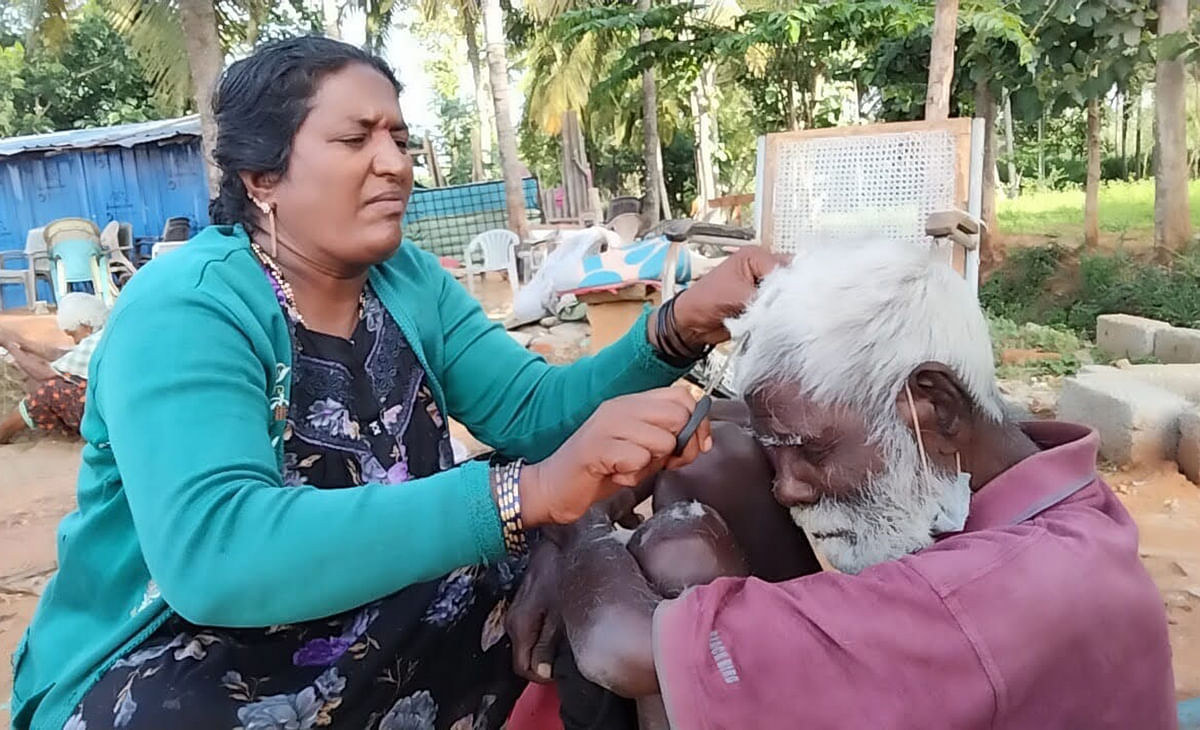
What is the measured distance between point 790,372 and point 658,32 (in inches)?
525

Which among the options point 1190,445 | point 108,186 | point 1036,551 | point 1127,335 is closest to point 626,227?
point 108,186

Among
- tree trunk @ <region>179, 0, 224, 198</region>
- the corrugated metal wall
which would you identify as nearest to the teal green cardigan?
tree trunk @ <region>179, 0, 224, 198</region>

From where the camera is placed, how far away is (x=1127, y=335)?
664 centimetres

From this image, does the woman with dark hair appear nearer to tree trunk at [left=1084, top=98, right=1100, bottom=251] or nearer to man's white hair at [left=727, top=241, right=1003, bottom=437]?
man's white hair at [left=727, top=241, right=1003, bottom=437]

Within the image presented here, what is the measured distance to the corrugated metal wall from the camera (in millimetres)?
15867

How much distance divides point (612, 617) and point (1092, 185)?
11.4 metres

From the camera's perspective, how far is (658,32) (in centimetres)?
1382

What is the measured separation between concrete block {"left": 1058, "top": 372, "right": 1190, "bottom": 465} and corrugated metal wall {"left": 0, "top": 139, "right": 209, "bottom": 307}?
14271mm

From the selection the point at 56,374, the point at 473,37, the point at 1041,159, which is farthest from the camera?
the point at 1041,159

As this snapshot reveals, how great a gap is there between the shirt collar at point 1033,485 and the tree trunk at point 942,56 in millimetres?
6647

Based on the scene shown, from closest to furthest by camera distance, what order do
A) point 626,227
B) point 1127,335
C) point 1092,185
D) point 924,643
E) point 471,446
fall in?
point 924,643, point 471,446, point 1127,335, point 1092,185, point 626,227

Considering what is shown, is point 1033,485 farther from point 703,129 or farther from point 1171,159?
point 703,129

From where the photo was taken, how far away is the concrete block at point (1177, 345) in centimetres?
588

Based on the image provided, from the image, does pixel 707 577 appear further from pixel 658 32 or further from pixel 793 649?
pixel 658 32
